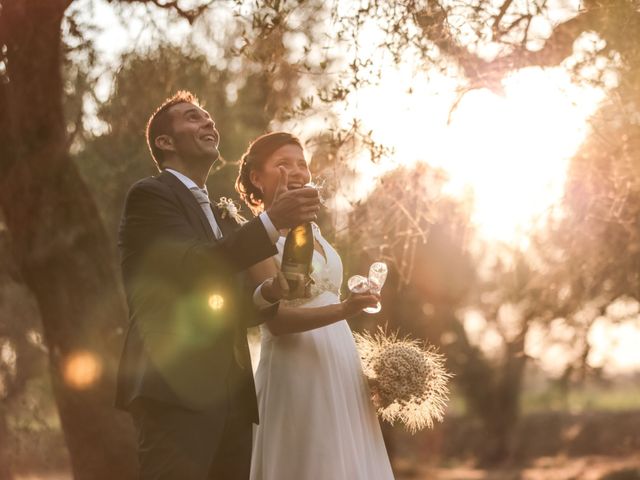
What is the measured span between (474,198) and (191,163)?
4.21m

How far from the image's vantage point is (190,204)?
3748 millimetres

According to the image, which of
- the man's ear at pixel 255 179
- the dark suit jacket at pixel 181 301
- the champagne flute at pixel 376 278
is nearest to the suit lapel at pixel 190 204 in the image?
the dark suit jacket at pixel 181 301

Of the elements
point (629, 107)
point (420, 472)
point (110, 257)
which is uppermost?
point (629, 107)

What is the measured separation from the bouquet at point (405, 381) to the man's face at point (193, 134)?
1141 mm

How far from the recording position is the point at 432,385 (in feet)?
13.8

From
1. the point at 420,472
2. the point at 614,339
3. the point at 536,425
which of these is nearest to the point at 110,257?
the point at 614,339

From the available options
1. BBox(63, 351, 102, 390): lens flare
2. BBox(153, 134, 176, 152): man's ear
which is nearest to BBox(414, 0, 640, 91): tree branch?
BBox(153, 134, 176, 152): man's ear

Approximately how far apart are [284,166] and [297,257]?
1.94 feet

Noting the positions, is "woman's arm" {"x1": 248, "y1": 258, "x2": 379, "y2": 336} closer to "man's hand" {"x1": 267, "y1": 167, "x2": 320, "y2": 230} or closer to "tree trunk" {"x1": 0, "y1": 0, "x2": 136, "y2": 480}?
"man's hand" {"x1": 267, "y1": 167, "x2": 320, "y2": 230}

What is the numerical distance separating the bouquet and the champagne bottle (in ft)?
1.97

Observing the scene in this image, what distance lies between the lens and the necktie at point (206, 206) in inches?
151

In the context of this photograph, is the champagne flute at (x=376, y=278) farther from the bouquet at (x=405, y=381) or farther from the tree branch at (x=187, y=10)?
the tree branch at (x=187, y=10)

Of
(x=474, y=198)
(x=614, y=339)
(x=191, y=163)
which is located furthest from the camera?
(x=614, y=339)

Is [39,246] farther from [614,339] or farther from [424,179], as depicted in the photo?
[614,339]
